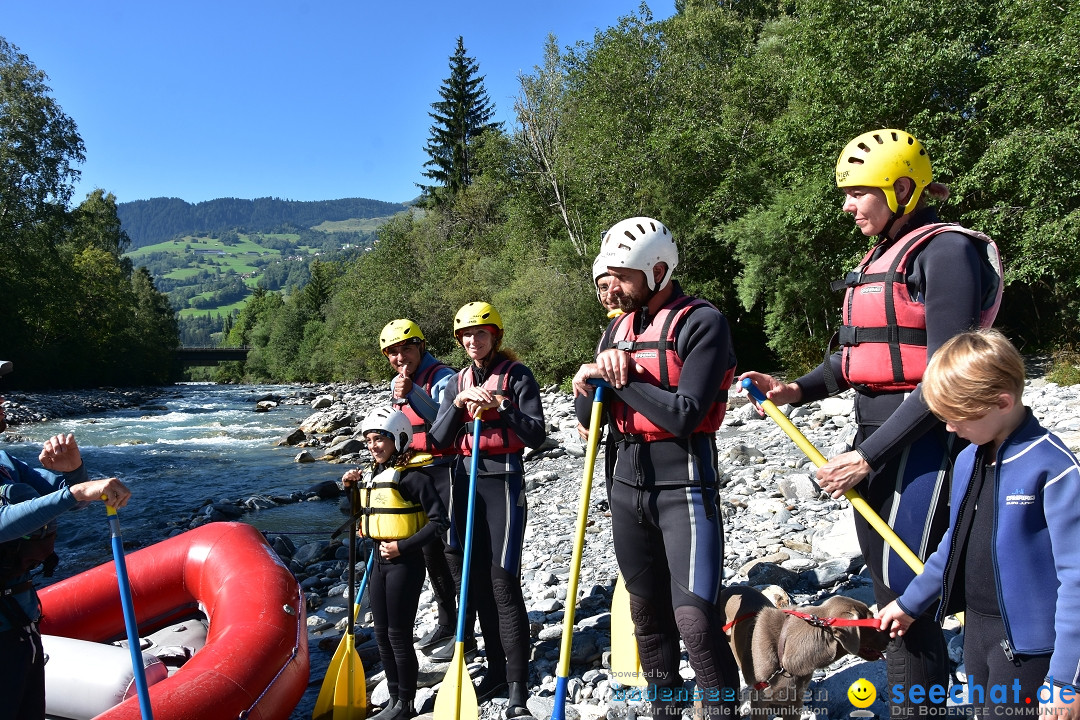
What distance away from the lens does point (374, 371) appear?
43.0m

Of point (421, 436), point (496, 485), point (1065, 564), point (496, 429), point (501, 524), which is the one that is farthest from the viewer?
point (421, 436)

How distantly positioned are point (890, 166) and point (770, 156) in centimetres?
1837

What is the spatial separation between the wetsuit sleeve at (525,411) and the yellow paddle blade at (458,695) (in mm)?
1202

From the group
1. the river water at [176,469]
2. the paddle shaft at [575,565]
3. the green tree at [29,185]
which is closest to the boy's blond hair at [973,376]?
the paddle shaft at [575,565]

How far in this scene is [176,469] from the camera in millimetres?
16297

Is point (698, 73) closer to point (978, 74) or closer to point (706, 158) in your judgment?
point (706, 158)

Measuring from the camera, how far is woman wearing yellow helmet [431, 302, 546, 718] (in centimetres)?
395

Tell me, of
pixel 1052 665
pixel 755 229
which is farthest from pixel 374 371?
pixel 1052 665

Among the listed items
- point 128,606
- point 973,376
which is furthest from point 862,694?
point 128,606

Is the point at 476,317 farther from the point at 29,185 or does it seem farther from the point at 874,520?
the point at 29,185

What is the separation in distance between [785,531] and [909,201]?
14.1ft

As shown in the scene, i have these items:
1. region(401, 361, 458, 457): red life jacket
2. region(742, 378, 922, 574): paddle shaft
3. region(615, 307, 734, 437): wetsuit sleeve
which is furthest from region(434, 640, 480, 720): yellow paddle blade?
region(742, 378, 922, 574): paddle shaft

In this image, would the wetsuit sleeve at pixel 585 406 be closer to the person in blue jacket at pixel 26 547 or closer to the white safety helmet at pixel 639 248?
the white safety helmet at pixel 639 248

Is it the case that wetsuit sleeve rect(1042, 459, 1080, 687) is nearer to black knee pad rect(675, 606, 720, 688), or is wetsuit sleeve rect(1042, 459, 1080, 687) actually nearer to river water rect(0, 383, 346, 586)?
black knee pad rect(675, 606, 720, 688)
